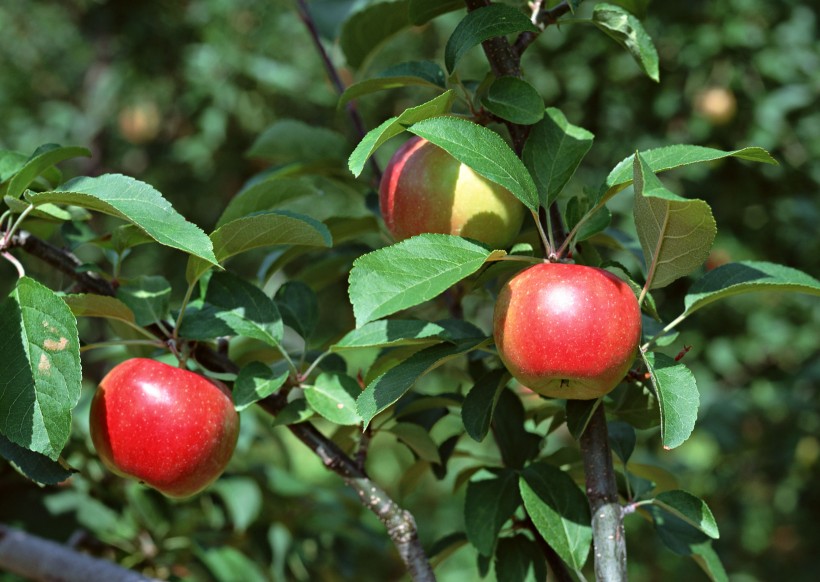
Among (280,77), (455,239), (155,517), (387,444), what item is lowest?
(387,444)

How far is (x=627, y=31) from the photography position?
2.88 ft

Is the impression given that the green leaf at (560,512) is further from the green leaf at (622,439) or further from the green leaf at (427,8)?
the green leaf at (427,8)

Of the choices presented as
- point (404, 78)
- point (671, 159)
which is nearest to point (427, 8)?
point (404, 78)

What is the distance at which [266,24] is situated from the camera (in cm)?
292

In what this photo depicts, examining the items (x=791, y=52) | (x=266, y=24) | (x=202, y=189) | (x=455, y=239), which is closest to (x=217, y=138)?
(x=202, y=189)

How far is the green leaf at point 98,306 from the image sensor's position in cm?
81

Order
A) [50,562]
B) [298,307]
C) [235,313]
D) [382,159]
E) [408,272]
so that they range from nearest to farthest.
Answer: [408,272] < [235,313] < [298,307] < [50,562] < [382,159]

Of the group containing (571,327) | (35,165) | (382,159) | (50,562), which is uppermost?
(35,165)

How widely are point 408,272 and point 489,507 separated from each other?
1.01 feet

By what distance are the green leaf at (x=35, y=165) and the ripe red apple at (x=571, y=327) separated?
431 mm

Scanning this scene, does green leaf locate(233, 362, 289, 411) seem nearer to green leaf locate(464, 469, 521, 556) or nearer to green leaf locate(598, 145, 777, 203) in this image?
green leaf locate(464, 469, 521, 556)

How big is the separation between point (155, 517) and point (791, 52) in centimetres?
198

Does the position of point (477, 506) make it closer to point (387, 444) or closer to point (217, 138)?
point (217, 138)

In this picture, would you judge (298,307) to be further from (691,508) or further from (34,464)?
(691,508)
